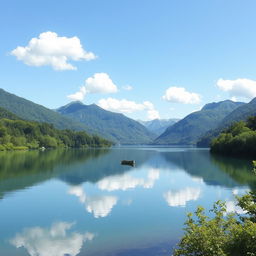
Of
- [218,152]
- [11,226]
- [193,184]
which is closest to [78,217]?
[11,226]

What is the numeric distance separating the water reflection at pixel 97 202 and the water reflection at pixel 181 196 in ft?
30.7

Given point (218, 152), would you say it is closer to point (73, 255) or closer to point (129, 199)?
point (129, 199)

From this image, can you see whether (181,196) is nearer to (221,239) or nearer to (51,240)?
(51,240)

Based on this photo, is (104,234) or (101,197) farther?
(101,197)

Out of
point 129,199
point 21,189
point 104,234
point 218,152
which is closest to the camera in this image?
point 104,234

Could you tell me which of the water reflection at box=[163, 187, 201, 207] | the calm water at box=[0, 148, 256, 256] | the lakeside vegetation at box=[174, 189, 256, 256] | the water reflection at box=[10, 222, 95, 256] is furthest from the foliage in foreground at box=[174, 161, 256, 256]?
the water reflection at box=[163, 187, 201, 207]

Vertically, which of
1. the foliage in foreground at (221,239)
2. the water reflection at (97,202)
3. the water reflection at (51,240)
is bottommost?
the water reflection at (97,202)

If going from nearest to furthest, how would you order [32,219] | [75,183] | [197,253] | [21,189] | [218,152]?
1. [197,253]
2. [32,219]
3. [21,189]
4. [75,183]
5. [218,152]

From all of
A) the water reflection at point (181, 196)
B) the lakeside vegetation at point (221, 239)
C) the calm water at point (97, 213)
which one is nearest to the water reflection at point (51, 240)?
the calm water at point (97, 213)

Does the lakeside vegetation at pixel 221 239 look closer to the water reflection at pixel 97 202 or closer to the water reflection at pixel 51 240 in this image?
the water reflection at pixel 51 240

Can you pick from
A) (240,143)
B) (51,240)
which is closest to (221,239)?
(51,240)

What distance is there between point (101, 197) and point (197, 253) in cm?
3673

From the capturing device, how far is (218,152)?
195 meters

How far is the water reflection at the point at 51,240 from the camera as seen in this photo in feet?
88.6
